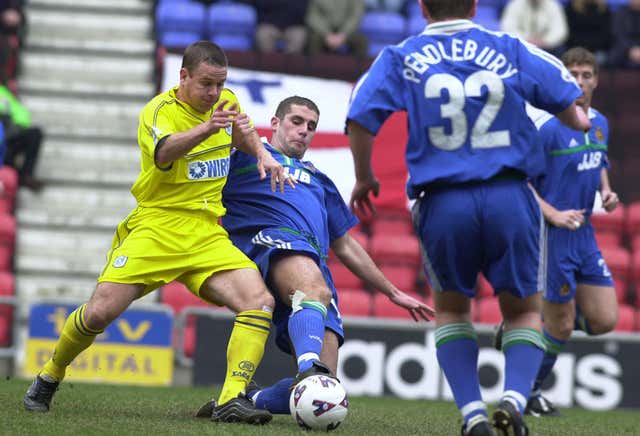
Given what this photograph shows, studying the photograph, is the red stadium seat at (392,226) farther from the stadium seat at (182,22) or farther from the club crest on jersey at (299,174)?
the club crest on jersey at (299,174)

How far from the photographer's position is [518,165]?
479 cm

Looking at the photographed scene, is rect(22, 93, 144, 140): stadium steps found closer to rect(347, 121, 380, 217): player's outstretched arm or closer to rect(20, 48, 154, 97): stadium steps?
rect(20, 48, 154, 97): stadium steps

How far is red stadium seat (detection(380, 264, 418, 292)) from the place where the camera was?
11508mm

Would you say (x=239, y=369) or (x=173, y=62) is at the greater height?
(x=173, y=62)

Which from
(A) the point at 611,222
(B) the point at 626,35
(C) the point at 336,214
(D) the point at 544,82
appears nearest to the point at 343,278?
(A) the point at 611,222

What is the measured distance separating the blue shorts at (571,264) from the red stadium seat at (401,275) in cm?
407

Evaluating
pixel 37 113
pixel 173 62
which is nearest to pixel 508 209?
pixel 173 62

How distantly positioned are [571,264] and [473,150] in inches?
108

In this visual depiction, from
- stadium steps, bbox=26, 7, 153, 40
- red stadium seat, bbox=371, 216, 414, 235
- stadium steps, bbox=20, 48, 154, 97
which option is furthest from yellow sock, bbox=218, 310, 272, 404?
stadium steps, bbox=26, 7, 153, 40

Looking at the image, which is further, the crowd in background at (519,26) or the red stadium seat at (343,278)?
the crowd in background at (519,26)

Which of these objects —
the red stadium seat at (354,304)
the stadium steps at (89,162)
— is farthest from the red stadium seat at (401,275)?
the stadium steps at (89,162)

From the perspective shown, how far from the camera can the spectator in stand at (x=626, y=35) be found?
43.2 feet

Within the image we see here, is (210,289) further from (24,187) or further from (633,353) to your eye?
(24,187)

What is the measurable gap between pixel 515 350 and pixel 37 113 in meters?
9.29
